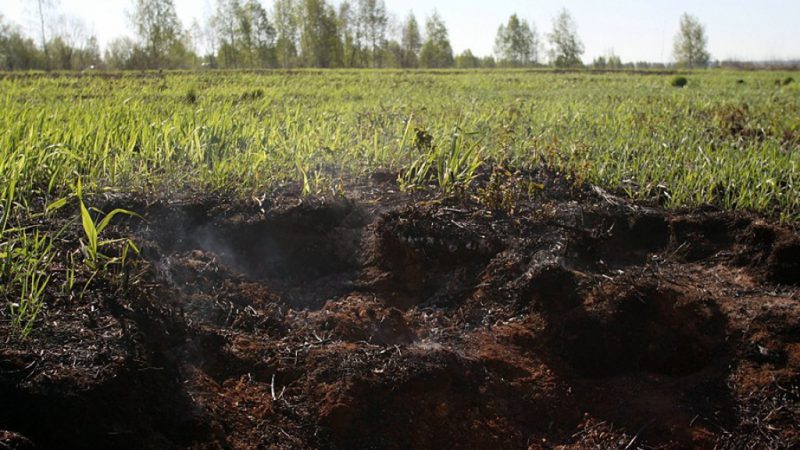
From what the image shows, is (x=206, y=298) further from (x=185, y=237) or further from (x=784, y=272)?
(x=784, y=272)

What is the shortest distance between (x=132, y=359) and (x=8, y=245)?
0.68m

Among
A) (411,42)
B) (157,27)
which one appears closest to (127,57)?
(157,27)

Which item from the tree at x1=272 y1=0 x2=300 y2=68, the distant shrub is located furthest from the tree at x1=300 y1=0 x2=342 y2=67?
the distant shrub

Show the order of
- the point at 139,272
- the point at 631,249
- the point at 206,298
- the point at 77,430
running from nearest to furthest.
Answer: the point at 77,430, the point at 139,272, the point at 206,298, the point at 631,249

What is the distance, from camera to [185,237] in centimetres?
295

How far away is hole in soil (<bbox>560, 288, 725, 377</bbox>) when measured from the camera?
8.43ft

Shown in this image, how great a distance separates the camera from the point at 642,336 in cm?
262

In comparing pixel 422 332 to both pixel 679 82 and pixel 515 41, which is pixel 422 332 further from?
pixel 515 41

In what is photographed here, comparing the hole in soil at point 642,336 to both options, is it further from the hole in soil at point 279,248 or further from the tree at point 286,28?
the tree at point 286,28

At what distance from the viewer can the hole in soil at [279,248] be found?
2842 millimetres

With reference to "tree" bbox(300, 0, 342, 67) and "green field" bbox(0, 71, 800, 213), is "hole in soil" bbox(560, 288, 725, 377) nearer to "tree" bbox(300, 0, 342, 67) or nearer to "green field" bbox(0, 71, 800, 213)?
"green field" bbox(0, 71, 800, 213)

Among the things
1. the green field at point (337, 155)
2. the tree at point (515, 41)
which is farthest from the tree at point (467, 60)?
the green field at point (337, 155)

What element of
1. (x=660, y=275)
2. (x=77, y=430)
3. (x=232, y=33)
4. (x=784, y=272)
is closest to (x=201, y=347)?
(x=77, y=430)

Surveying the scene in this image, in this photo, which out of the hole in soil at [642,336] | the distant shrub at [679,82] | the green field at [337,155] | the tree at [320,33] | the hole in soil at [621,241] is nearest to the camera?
the hole in soil at [642,336]
